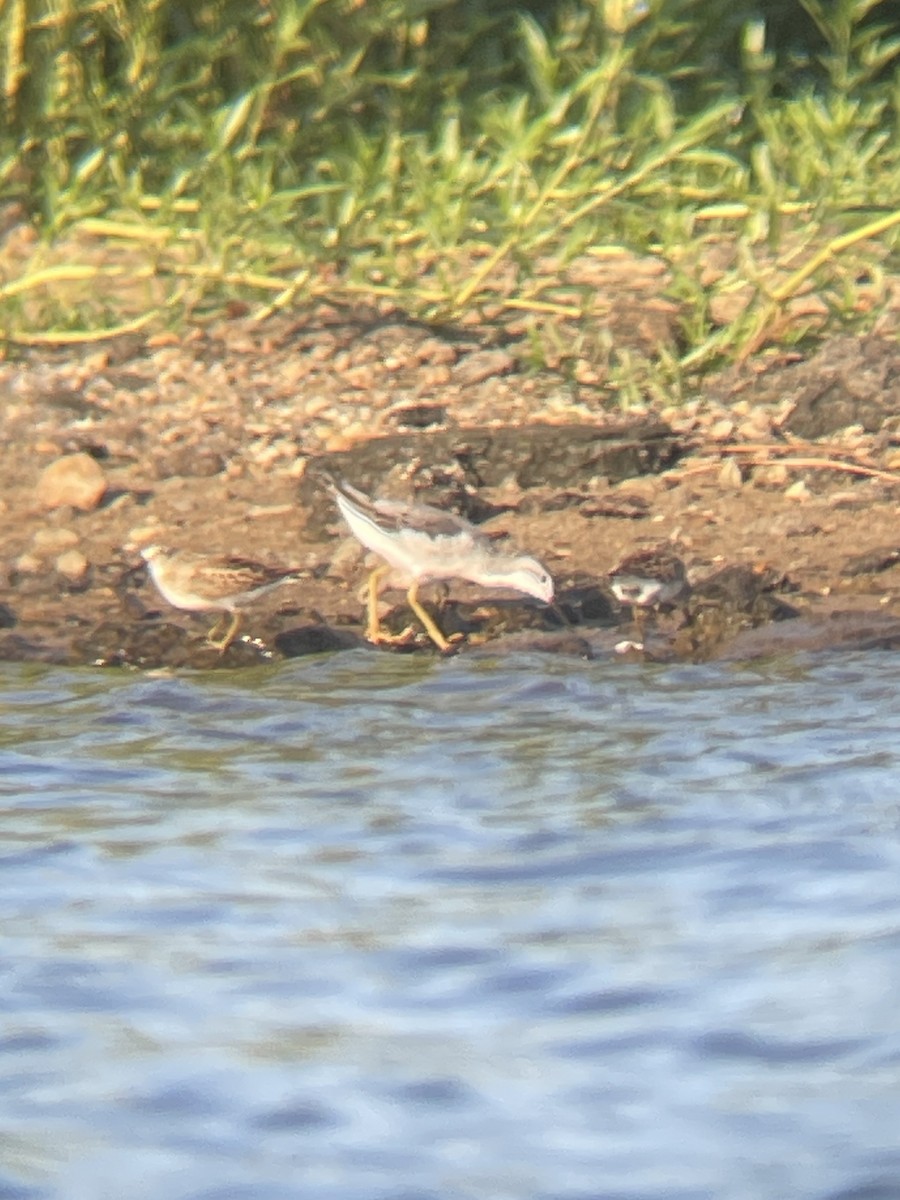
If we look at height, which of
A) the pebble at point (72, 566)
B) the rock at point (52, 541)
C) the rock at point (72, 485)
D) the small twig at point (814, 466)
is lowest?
the pebble at point (72, 566)

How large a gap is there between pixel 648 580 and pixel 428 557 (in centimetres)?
53

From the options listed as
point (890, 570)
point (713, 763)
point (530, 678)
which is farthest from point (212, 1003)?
point (890, 570)

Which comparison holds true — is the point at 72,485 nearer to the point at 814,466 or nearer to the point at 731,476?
the point at 731,476

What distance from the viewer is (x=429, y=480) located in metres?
6.64

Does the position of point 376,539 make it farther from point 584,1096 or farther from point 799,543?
point 584,1096

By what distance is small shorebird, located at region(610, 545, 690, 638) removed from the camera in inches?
239

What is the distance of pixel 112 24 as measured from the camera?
7227mm

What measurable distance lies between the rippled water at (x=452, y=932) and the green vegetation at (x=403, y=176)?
1.59m

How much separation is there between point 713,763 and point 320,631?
1295 millimetres

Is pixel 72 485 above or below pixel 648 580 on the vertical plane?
above

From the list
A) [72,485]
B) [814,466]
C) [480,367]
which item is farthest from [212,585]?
[814,466]

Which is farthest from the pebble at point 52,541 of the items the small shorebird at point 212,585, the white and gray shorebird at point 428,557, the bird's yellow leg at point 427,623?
the bird's yellow leg at point 427,623

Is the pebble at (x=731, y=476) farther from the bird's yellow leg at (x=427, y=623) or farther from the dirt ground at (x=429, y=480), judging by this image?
the bird's yellow leg at (x=427, y=623)

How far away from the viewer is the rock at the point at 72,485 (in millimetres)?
6586
